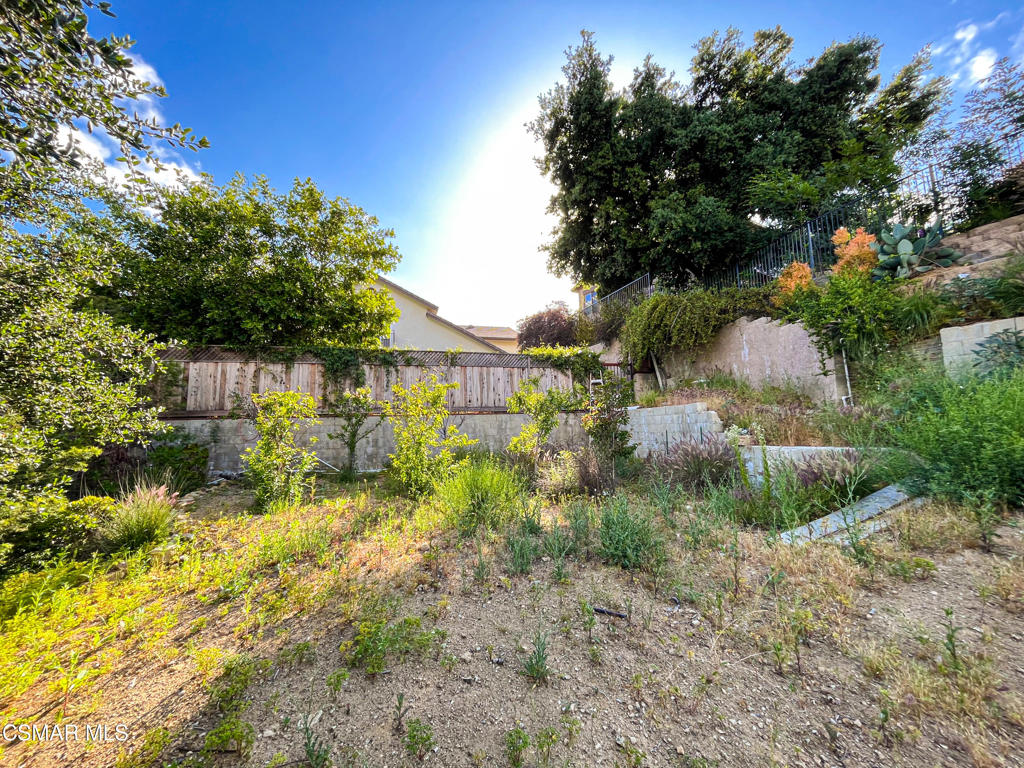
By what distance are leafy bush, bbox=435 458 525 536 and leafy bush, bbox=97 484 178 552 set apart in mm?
2427

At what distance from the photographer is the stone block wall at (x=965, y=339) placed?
3.53 meters

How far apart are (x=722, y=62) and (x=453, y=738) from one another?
16.5 metres

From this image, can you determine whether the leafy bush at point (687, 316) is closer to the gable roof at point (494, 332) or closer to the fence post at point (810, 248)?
the fence post at point (810, 248)

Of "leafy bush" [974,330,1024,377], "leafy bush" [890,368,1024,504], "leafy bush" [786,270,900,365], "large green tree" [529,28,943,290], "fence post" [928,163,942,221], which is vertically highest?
"large green tree" [529,28,943,290]

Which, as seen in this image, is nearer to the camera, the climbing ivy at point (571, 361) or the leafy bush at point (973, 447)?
the leafy bush at point (973, 447)

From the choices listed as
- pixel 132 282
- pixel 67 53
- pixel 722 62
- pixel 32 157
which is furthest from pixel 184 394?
pixel 722 62

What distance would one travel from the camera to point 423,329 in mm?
14664

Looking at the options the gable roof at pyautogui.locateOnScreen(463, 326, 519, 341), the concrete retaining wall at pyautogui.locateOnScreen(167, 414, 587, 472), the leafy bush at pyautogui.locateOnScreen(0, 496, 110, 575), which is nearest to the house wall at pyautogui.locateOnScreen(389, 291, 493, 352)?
the gable roof at pyautogui.locateOnScreen(463, 326, 519, 341)

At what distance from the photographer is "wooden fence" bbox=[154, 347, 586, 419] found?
6.03 m

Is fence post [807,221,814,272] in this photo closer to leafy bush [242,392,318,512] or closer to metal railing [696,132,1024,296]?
metal railing [696,132,1024,296]

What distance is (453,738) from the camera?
1.30 meters

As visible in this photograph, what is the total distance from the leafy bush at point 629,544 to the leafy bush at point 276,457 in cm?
356

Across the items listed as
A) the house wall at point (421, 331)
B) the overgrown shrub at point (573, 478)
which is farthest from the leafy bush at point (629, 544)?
the house wall at point (421, 331)

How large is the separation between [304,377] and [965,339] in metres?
9.28
